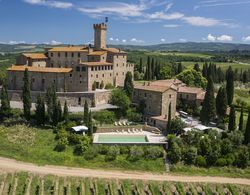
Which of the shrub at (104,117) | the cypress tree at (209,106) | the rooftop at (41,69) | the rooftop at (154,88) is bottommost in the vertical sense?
the shrub at (104,117)

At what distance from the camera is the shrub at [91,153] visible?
45.0 m

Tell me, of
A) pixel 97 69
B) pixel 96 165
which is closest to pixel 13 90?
pixel 97 69

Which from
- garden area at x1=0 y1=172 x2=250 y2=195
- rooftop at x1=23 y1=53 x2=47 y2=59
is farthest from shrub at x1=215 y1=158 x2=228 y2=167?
rooftop at x1=23 y1=53 x2=47 y2=59

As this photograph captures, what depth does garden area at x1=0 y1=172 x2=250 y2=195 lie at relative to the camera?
37.8 m

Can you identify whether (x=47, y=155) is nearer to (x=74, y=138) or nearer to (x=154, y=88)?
(x=74, y=138)

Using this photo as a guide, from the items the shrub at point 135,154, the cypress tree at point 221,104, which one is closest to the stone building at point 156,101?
the cypress tree at point 221,104

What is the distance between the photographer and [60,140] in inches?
1876

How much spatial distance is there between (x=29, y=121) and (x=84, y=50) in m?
20.6

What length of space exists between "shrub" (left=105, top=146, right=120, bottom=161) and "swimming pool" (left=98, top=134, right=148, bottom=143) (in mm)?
3460

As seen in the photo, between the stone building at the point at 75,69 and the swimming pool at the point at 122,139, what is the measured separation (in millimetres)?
11734

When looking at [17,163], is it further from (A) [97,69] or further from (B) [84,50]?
(B) [84,50]

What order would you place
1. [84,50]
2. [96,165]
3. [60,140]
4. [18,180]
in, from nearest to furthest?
[18,180], [96,165], [60,140], [84,50]

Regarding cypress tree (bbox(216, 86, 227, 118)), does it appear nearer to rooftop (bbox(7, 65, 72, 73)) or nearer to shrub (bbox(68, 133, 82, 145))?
shrub (bbox(68, 133, 82, 145))

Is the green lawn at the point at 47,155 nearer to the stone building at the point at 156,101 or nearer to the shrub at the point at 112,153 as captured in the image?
the shrub at the point at 112,153
